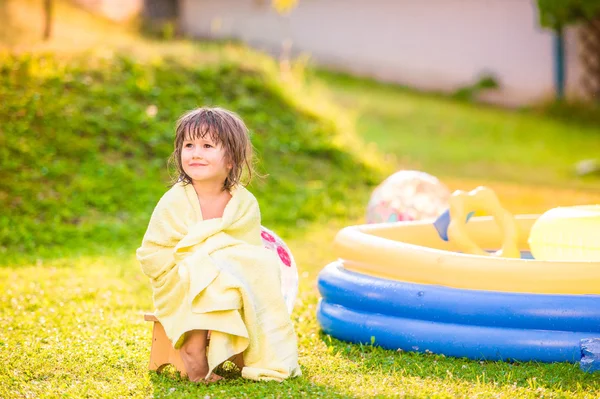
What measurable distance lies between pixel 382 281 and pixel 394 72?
46.1 ft

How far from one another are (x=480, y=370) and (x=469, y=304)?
1.05 feet

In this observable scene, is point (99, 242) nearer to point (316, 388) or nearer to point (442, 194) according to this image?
point (442, 194)

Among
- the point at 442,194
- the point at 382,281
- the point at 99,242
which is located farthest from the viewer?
the point at 99,242

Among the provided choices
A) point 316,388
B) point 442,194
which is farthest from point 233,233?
point 442,194

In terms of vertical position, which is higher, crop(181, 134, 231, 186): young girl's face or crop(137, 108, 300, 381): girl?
crop(181, 134, 231, 186): young girl's face

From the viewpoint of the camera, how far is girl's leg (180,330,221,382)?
3930 millimetres

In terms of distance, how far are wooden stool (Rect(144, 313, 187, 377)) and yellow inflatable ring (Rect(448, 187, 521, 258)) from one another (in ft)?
6.47

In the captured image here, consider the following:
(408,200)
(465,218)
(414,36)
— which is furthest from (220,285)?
(414,36)

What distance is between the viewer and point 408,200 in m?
6.71

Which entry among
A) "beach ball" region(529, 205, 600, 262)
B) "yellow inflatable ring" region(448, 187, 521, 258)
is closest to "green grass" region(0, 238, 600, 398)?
"beach ball" region(529, 205, 600, 262)

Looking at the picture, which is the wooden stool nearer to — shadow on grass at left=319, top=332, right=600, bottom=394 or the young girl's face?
the young girl's face

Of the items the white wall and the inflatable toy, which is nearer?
the inflatable toy

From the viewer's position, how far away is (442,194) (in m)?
6.81

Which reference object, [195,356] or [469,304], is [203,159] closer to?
[195,356]
